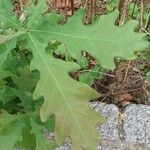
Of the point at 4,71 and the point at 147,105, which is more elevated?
the point at 4,71

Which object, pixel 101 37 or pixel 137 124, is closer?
pixel 101 37

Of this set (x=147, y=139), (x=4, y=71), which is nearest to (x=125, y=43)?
(x=4, y=71)

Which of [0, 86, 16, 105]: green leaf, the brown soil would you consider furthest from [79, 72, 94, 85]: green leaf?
[0, 86, 16, 105]: green leaf

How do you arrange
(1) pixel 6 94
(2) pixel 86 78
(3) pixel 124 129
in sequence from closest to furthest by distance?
(1) pixel 6 94 < (3) pixel 124 129 < (2) pixel 86 78

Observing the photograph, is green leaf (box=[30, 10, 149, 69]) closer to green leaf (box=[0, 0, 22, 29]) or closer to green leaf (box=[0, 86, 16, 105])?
green leaf (box=[0, 0, 22, 29])

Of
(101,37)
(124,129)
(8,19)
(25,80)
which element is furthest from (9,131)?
(124,129)

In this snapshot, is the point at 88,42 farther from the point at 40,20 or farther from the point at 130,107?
the point at 130,107

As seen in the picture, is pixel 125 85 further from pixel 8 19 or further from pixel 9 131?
pixel 8 19

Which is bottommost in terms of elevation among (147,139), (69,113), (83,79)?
(147,139)
